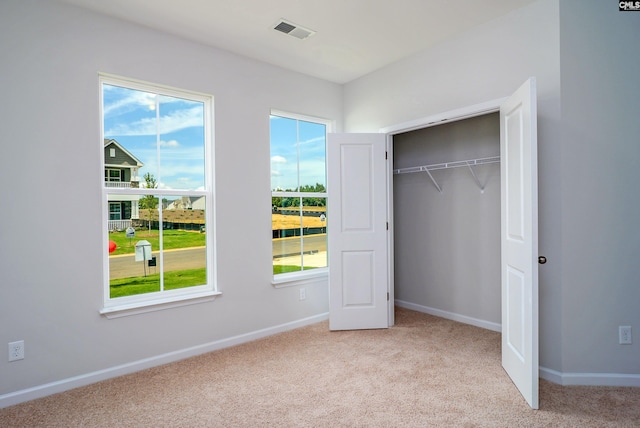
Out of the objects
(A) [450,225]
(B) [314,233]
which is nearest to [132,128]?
(B) [314,233]

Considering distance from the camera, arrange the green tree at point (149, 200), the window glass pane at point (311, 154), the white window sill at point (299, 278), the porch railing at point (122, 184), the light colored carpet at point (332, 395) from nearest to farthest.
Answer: the light colored carpet at point (332, 395)
the porch railing at point (122, 184)
the green tree at point (149, 200)
the white window sill at point (299, 278)
the window glass pane at point (311, 154)

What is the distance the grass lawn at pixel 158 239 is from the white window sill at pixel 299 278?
3.02ft

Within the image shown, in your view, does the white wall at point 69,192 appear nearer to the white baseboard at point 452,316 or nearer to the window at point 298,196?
the window at point 298,196

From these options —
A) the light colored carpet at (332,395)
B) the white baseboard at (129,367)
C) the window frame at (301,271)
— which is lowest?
the light colored carpet at (332,395)

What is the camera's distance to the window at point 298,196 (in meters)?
3.93

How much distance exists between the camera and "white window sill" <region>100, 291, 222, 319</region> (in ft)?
9.13

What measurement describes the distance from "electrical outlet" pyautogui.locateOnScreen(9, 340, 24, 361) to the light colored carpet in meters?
0.31

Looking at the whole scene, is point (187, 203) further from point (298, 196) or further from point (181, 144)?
point (298, 196)

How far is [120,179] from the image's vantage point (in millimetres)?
2951

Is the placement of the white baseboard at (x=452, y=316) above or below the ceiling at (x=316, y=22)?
below

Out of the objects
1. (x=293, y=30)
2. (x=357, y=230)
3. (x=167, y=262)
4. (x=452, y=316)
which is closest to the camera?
(x=293, y=30)

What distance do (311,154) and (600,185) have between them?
9.02 feet

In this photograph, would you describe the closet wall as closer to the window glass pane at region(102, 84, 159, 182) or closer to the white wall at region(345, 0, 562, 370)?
the white wall at region(345, 0, 562, 370)

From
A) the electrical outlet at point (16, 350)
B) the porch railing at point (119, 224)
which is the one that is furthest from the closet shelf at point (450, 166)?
the electrical outlet at point (16, 350)
